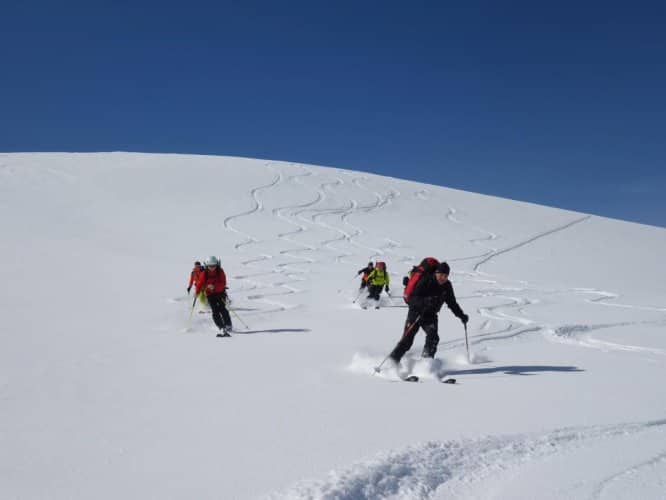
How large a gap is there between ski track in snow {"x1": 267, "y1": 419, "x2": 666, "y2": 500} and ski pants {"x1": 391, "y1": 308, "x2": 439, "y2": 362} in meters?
2.20

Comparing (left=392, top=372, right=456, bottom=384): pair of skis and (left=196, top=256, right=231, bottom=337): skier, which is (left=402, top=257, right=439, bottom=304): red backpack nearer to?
(left=392, top=372, right=456, bottom=384): pair of skis

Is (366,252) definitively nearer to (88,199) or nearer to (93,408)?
(88,199)

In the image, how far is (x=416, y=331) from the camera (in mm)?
6594

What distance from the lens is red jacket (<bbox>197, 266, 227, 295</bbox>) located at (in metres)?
9.55

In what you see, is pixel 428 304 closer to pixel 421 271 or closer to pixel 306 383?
pixel 421 271

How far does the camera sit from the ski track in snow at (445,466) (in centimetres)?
353

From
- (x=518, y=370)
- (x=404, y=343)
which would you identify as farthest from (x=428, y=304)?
(x=518, y=370)

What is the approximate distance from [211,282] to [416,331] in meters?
4.28

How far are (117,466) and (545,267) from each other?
20.5 m

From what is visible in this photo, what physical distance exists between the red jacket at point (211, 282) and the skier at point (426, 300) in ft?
13.0

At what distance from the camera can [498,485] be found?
3.83 m

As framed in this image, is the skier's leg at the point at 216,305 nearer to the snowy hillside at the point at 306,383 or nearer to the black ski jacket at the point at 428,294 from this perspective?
the snowy hillside at the point at 306,383

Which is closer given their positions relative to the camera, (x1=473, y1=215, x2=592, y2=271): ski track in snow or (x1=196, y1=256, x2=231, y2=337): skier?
(x1=196, y1=256, x2=231, y2=337): skier

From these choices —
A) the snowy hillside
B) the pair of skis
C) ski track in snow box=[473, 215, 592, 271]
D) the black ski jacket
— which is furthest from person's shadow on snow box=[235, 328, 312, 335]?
ski track in snow box=[473, 215, 592, 271]
